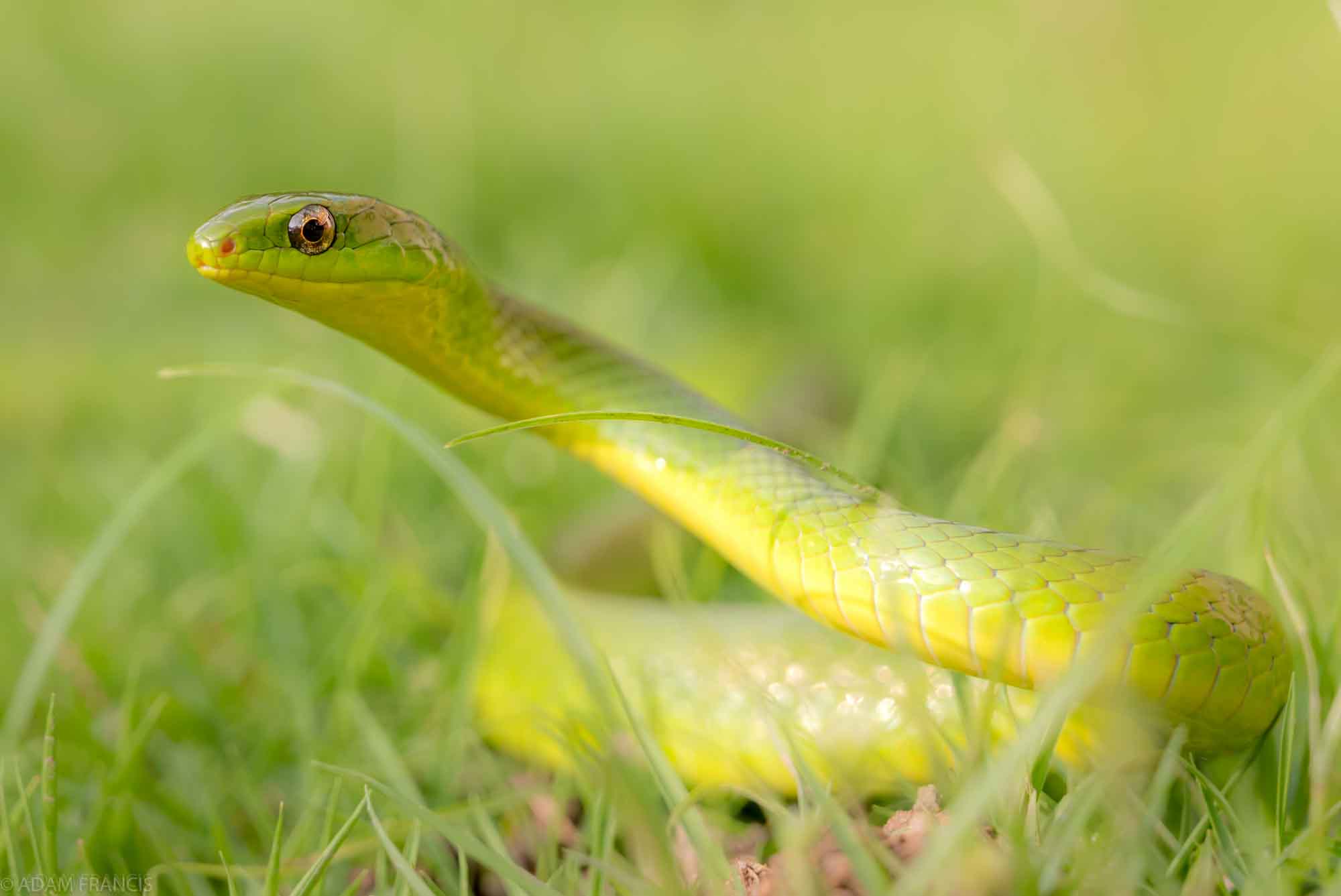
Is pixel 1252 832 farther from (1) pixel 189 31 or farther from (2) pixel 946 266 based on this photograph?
(1) pixel 189 31

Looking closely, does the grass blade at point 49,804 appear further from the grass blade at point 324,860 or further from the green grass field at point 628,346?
the grass blade at point 324,860

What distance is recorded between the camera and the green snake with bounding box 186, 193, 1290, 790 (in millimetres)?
1736

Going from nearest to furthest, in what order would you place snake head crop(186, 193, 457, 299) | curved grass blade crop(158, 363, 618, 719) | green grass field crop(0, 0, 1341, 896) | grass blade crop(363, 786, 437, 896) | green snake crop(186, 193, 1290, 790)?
curved grass blade crop(158, 363, 618, 719) → grass blade crop(363, 786, 437, 896) → green snake crop(186, 193, 1290, 790) → green grass field crop(0, 0, 1341, 896) → snake head crop(186, 193, 457, 299)

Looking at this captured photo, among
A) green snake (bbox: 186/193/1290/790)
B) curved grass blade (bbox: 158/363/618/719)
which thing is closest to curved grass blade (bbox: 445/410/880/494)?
curved grass blade (bbox: 158/363/618/719)

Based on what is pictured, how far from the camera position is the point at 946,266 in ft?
20.9

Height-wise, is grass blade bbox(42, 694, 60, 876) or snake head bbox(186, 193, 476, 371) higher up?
snake head bbox(186, 193, 476, 371)

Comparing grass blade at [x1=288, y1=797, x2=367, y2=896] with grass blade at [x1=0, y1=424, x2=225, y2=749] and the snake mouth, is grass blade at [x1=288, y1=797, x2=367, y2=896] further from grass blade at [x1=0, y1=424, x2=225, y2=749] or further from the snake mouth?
the snake mouth

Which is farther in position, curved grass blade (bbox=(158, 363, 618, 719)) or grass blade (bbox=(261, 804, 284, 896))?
grass blade (bbox=(261, 804, 284, 896))

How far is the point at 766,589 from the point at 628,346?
2.91 m

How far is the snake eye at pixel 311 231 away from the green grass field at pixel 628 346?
50cm

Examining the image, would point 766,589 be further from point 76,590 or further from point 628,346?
point 628,346

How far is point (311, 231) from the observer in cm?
223

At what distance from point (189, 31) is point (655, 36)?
13.2 feet

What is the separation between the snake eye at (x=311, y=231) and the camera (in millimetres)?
2215
